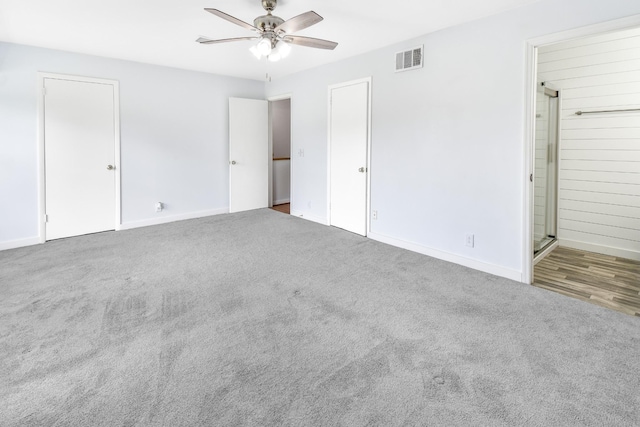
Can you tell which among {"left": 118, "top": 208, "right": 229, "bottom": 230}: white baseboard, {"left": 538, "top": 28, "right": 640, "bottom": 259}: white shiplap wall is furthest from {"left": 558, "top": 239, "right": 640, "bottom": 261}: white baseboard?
{"left": 118, "top": 208, "right": 229, "bottom": 230}: white baseboard

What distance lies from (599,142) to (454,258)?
213 centimetres

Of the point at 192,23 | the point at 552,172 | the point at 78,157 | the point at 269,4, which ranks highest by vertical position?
the point at 192,23

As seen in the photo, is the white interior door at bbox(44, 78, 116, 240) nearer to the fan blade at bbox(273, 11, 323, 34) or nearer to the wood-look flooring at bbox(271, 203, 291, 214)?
the wood-look flooring at bbox(271, 203, 291, 214)

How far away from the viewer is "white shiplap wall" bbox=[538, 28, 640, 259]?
144 inches

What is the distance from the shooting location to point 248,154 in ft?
20.1

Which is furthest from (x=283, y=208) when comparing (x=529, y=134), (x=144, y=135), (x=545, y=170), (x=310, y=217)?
(x=529, y=134)

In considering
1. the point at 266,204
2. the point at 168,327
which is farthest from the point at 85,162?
the point at 168,327

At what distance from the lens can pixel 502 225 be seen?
10.7 ft

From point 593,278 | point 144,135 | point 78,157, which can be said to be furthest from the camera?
point 144,135

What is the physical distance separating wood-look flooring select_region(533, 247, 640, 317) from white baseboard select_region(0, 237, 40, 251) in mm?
5570

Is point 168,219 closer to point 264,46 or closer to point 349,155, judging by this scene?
point 349,155

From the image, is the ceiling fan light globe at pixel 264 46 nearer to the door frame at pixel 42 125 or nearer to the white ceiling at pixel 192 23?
the white ceiling at pixel 192 23

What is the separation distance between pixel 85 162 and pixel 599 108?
20.4 feet

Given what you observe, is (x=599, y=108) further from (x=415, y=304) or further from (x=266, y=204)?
(x=266, y=204)
